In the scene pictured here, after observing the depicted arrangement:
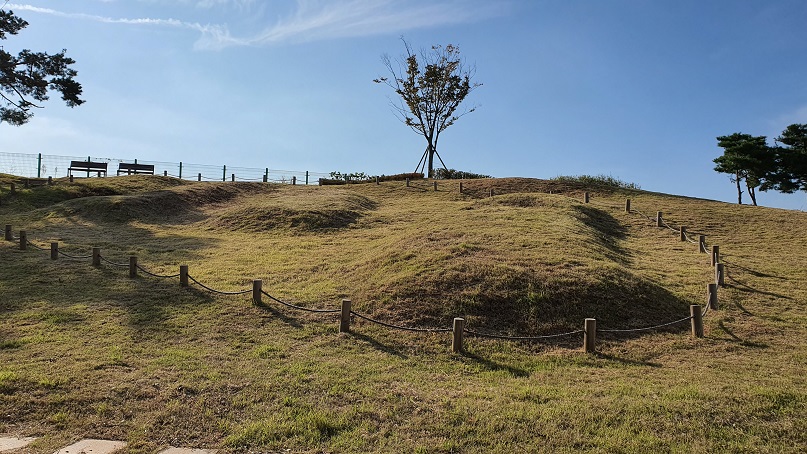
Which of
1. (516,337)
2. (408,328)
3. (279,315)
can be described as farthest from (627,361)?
(279,315)

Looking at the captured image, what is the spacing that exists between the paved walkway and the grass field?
0.17 m

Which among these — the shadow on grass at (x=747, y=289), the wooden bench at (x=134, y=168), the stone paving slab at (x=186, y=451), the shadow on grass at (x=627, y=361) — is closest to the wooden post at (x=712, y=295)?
the shadow on grass at (x=747, y=289)

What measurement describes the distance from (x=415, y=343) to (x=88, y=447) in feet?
17.1

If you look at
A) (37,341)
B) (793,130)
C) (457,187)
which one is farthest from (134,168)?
(793,130)

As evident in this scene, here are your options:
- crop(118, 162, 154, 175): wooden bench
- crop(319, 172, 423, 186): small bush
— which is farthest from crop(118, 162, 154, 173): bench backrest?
crop(319, 172, 423, 186): small bush

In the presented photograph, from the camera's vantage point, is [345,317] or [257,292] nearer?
[345,317]

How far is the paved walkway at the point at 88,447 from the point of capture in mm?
5324

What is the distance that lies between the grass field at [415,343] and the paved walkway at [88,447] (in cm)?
17

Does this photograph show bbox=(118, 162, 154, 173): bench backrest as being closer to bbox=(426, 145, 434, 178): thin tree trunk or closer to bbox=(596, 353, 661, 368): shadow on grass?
bbox=(426, 145, 434, 178): thin tree trunk

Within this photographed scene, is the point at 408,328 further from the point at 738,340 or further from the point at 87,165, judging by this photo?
the point at 87,165

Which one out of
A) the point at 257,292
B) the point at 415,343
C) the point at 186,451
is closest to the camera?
the point at 186,451

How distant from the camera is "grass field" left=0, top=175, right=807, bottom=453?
5.79m

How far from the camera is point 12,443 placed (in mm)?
5445

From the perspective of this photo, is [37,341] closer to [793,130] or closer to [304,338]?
[304,338]
